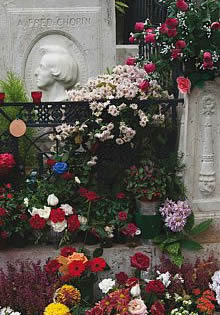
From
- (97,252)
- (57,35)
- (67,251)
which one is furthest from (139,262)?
(57,35)

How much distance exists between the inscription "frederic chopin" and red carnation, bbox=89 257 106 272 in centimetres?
318

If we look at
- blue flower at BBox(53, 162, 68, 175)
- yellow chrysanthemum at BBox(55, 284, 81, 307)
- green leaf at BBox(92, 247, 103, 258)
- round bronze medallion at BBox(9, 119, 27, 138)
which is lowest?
yellow chrysanthemum at BBox(55, 284, 81, 307)

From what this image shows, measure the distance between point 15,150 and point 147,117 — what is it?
44.3 inches

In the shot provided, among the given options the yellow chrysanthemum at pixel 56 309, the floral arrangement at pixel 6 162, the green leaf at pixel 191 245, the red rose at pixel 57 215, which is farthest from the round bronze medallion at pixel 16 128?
the green leaf at pixel 191 245

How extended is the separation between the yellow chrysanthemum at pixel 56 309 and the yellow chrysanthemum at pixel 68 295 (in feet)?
0.28

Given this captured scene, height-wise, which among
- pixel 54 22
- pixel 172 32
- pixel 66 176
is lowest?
pixel 66 176

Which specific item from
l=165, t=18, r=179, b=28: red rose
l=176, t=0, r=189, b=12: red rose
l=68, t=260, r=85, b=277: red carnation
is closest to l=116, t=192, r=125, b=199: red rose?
l=68, t=260, r=85, b=277: red carnation

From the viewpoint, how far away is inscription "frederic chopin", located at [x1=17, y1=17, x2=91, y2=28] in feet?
19.6

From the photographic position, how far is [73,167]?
4.31 m

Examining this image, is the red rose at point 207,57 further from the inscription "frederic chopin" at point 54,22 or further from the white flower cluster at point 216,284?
the inscription "frederic chopin" at point 54,22

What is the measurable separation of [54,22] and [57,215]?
2824mm

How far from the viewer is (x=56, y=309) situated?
347 centimetres

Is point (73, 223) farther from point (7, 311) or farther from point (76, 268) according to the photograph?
point (7, 311)

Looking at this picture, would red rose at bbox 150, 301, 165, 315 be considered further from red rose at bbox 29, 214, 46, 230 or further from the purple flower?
red rose at bbox 29, 214, 46, 230
